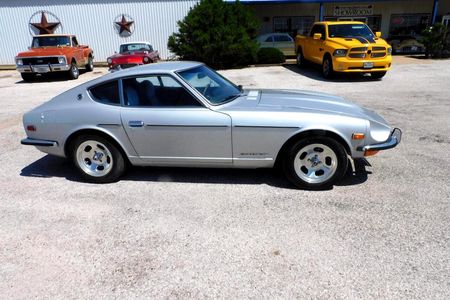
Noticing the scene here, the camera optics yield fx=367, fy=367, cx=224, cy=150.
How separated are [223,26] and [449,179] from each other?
1479cm

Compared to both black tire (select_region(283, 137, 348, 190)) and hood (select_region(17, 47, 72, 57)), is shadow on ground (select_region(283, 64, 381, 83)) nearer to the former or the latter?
black tire (select_region(283, 137, 348, 190))

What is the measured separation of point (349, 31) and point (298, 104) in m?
10.2

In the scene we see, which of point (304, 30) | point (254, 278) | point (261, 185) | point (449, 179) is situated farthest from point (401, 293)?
point (304, 30)

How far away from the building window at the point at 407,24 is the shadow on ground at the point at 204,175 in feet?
77.0

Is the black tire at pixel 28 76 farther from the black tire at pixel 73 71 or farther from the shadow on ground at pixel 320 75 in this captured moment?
the shadow on ground at pixel 320 75

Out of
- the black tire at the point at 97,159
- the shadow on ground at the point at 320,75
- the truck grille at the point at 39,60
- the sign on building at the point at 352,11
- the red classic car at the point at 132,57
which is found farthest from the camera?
the sign on building at the point at 352,11

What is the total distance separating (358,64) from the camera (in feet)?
39.3

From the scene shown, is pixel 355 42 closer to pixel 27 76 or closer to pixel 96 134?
pixel 96 134

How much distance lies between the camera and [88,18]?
21266 mm

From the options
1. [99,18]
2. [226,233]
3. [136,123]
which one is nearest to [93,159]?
[136,123]

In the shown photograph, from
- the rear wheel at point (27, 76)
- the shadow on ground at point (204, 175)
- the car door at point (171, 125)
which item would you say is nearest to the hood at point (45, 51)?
the rear wheel at point (27, 76)

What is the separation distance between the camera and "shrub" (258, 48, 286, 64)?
1841 centimetres

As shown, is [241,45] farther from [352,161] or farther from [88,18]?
[352,161]

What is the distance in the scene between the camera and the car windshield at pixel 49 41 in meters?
15.8
